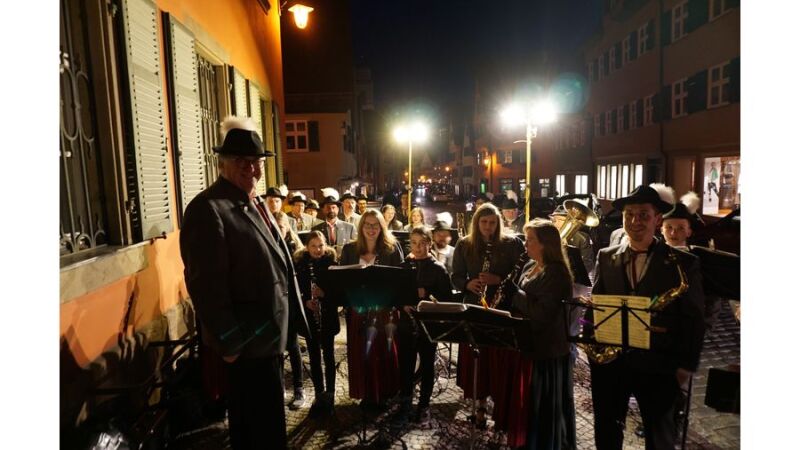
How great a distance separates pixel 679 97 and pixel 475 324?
18751 millimetres

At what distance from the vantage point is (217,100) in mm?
7121

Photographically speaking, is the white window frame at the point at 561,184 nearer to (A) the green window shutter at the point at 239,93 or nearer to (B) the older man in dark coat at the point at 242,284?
(A) the green window shutter at the point at 239,93

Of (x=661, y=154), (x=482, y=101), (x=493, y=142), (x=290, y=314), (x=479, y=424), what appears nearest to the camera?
(x=290, y=314)

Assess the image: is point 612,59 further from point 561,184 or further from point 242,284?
point 242,284

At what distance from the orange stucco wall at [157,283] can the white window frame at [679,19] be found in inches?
632

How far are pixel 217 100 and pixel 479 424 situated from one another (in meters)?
5.84

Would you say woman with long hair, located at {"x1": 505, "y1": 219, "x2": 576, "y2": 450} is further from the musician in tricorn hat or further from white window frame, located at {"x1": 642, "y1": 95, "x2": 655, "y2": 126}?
white window frame, located at {"x1": 642, "y1": 95, "x2": 655, "y2": 126}

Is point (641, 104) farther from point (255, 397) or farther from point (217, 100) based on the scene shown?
point (255, 397)

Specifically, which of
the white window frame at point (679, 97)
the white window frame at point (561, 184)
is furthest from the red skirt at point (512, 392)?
the white window frame at point (561, 184)

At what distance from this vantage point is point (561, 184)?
106 feet

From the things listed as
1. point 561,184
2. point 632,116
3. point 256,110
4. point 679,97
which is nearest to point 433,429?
point 256,110

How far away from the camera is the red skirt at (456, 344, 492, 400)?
4.61m

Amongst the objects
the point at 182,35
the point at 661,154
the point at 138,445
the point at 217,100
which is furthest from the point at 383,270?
the point at 661,154

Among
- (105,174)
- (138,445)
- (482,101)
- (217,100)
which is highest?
(482,101)
